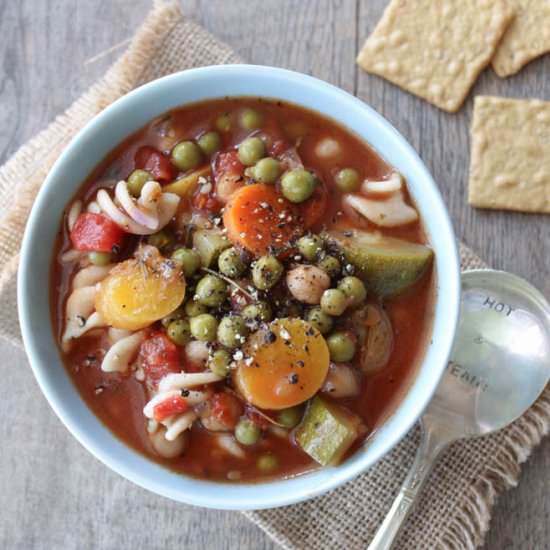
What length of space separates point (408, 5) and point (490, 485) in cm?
216

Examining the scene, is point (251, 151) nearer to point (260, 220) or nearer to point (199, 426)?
point (260, 220)

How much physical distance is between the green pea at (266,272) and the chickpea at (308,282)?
5 cm

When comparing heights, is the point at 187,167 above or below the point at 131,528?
above

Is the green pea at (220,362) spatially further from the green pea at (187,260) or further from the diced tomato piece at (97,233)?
the diced tomato piece at (97,233)

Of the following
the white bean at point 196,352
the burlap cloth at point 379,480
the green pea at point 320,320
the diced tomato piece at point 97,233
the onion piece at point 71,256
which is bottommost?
the burlap cloth at point 379,480

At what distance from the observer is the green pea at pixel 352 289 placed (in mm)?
2844

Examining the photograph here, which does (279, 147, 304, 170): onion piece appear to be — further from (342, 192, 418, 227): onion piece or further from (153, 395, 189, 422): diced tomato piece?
(153, 395, 189, 422): diced tomato piece

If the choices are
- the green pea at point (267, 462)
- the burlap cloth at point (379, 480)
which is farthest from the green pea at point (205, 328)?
the burlap cloth at point (379, 480)

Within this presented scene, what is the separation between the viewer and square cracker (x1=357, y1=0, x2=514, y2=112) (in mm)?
3693

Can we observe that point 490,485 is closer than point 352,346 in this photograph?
No

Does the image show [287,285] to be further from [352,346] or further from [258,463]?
[258,463]

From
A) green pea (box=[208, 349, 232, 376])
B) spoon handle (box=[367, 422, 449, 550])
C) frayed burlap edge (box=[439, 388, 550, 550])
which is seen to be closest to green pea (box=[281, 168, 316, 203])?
green pea (box=[208, 349, 232, 376])

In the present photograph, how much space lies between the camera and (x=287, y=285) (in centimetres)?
292

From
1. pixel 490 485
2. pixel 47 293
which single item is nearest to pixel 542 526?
pixel 490 485
